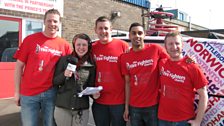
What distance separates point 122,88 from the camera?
3414 millimetres

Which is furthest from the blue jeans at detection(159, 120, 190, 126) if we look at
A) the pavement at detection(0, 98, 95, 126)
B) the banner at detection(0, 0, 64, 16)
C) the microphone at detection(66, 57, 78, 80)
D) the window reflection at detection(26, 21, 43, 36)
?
the window reflection at detection(26, 21, 43, 36)

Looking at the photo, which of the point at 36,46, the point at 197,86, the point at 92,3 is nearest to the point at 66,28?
the point at 92,3

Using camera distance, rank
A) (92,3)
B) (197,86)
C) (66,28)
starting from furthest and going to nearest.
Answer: (92,3)
(66,28)
(197,86)

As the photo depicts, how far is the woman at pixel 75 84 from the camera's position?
10.8 feet

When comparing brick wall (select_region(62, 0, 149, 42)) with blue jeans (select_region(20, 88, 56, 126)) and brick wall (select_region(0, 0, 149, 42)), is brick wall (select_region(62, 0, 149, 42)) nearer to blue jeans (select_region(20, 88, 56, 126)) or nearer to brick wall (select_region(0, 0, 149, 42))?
brick wall (select_region(0, 0, 149, 42))

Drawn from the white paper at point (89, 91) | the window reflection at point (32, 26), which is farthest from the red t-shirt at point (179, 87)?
the window reflection at point (32, 26)

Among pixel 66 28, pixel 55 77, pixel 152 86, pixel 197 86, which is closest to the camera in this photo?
pixel 197 86

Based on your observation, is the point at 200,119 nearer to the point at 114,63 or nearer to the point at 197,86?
the point at 197,86

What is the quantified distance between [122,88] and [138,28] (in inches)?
27.0

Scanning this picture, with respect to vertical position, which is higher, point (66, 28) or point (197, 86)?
point (66, 28)

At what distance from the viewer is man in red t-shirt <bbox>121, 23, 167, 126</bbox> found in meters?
3.14

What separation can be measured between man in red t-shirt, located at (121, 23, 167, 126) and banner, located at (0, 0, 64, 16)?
19.9 ft

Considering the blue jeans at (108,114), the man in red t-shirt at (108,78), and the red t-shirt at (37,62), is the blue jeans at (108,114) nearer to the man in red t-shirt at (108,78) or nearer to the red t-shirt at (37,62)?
the man in red t-shirt at (108,78)

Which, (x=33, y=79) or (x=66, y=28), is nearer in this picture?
(x=33, y=79)
